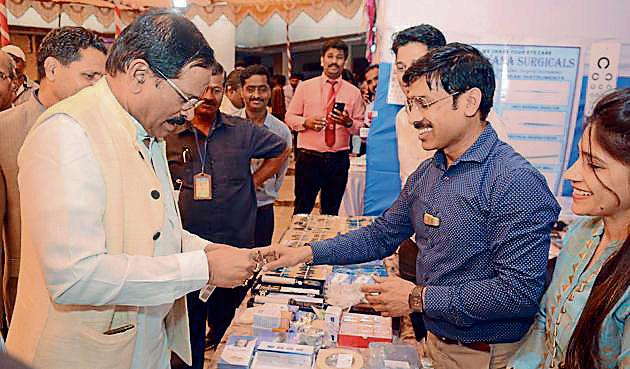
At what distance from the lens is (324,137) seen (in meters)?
4.35

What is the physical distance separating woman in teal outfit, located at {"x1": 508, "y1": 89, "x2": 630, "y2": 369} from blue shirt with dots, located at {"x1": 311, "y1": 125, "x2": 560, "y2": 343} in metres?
0.10

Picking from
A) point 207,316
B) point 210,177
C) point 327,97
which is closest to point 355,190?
point 327,97

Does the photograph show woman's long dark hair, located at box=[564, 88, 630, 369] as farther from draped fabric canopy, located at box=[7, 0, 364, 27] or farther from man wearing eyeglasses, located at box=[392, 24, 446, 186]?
draped fabric canopy, located at box=[7, 0, 364, 27]

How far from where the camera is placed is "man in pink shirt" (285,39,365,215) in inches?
172

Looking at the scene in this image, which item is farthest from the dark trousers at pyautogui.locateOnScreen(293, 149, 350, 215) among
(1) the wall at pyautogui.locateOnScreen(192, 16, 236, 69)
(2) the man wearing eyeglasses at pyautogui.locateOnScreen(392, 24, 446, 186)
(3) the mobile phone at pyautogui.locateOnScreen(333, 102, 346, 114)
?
(1) the wall at pyautogui.locateOnScreen(192, 16, 236, 69)

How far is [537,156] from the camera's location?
10.7 feet

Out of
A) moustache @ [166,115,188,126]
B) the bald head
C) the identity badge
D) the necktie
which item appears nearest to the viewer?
moustache @ [166,115,188,126]

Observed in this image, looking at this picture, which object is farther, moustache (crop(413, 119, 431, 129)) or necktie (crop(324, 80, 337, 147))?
necktie (crop(324, 80, 337, 147))

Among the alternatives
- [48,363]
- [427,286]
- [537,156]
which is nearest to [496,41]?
[537,156]

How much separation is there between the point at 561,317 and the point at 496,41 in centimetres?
218

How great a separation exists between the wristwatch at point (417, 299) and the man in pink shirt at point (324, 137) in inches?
113

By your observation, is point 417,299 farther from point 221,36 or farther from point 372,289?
point 221,36

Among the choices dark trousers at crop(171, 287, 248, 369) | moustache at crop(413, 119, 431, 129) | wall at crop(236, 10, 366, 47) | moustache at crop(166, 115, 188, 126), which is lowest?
dark trousers at crop(171, 287, 248, 369)

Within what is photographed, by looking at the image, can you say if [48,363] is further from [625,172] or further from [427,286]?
[625,172]
